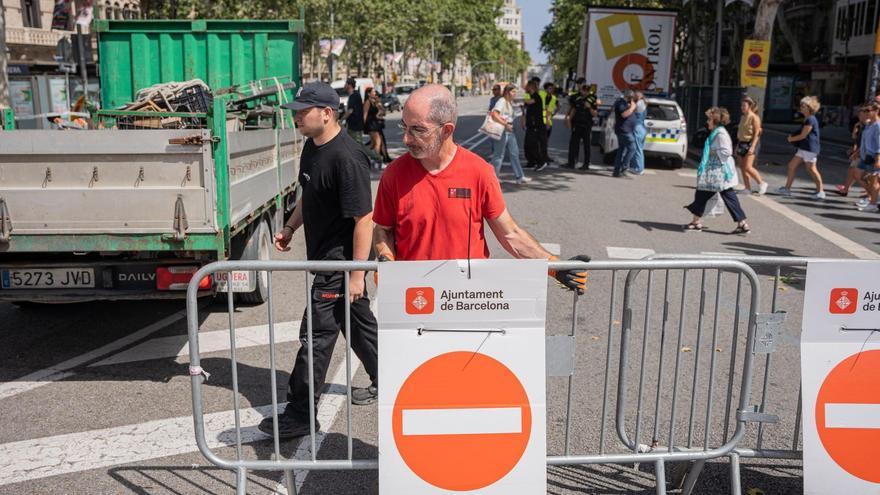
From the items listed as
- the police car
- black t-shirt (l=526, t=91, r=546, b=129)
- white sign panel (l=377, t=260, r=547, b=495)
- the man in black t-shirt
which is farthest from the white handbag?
white sign panel (l=377, t=260, r=547, b=495)

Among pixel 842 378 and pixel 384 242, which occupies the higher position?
pixel 384 242

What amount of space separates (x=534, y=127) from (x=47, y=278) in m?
13.4

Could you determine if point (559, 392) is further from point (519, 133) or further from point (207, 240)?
point (519, 133)

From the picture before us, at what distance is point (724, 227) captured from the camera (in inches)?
453

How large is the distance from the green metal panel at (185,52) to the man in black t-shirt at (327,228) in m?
5.83

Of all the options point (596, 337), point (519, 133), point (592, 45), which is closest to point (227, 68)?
point (596, 337)

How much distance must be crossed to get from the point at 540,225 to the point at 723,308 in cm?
429

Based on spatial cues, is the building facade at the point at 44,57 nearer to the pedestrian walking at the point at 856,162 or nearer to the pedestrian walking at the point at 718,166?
the pedestrian walking at the point at 718,166

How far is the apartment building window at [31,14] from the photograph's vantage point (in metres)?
38.3

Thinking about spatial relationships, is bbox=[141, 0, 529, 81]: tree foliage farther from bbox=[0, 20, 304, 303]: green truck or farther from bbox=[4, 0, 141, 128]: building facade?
Answer: bbox=[0, 20, 304, 303]: green truck

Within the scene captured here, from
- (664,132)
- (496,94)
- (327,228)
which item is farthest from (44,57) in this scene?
(327,228)

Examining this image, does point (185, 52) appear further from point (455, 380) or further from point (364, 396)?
point (455, 380)

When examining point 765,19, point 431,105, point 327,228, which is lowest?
point 327,228

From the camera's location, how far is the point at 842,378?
140 inches
